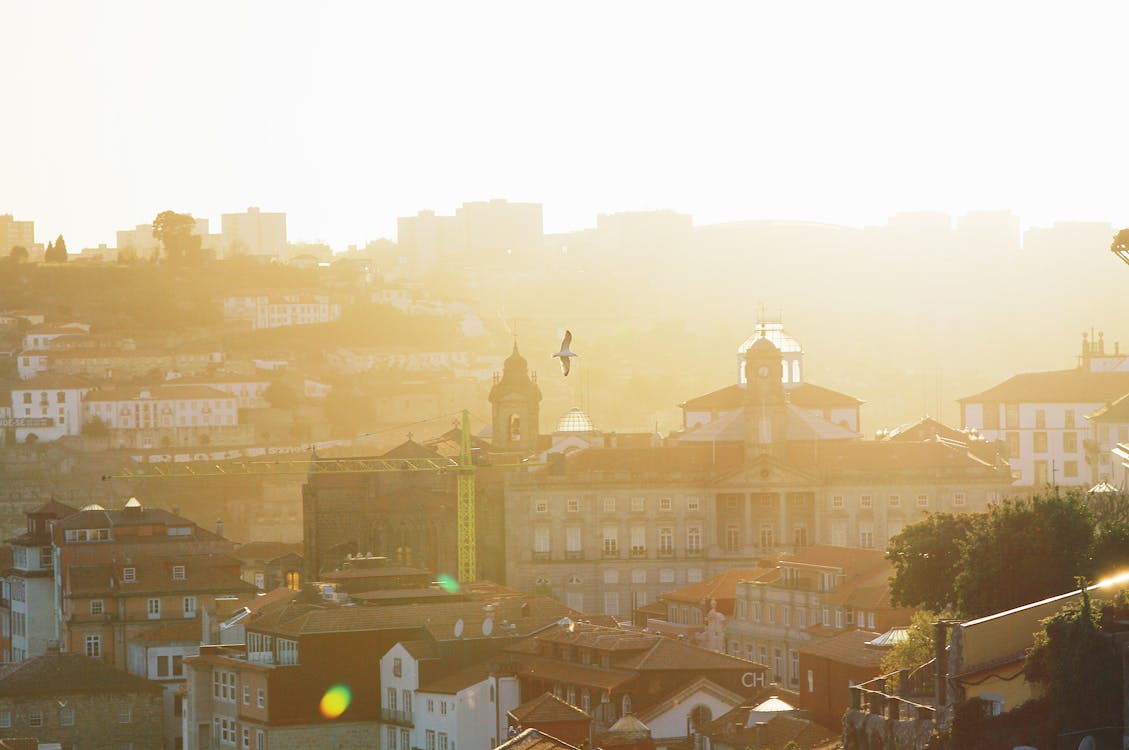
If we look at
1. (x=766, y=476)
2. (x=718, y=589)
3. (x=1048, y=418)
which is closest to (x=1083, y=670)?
(x=718, y=589)

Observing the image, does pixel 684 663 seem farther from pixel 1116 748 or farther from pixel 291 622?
pixel 1116 748

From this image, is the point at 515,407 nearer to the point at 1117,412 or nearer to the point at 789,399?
the point at 789,399

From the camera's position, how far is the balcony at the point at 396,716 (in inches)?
2810

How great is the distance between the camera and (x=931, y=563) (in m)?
61.9

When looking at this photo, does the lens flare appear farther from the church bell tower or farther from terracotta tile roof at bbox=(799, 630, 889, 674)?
the church bell tower

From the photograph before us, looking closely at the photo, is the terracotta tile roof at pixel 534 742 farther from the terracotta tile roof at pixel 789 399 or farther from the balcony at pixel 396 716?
the terracotta tile roof at pixel 789 399

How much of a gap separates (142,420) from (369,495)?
218 feet

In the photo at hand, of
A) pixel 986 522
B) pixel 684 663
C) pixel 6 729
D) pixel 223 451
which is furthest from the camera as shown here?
pixel 223 451

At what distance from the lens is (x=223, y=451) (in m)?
177

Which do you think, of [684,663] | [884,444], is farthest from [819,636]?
[884,444]

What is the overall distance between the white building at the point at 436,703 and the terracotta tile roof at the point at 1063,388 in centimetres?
7172

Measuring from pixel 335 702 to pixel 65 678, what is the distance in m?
13.3

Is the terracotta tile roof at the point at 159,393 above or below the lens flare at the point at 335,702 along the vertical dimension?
above

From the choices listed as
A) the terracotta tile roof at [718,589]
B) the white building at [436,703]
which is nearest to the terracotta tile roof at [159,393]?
the terracotta tile roof at [718,589]
